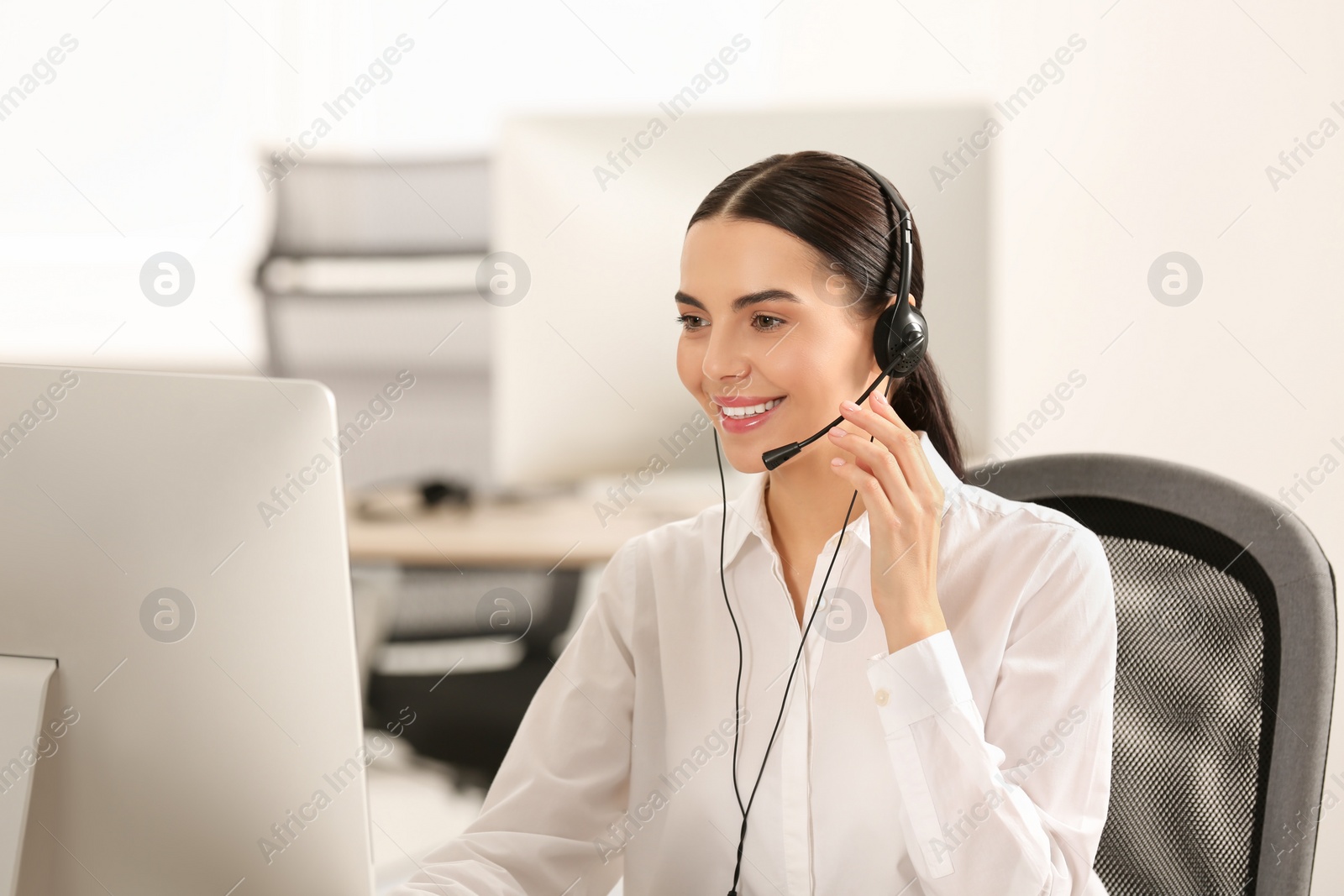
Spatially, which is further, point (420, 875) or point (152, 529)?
point (420, 875)

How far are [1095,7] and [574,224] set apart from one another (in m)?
1.52

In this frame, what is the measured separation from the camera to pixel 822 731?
105 centimetres

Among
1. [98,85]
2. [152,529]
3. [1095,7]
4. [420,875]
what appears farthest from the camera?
[98,85]

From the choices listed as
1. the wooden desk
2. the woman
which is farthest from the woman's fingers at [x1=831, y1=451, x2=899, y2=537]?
the wooden desk

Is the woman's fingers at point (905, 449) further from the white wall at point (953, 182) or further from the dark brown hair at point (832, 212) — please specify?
the white wall at point (953, 182)

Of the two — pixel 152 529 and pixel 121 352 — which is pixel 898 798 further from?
pixel 121 352

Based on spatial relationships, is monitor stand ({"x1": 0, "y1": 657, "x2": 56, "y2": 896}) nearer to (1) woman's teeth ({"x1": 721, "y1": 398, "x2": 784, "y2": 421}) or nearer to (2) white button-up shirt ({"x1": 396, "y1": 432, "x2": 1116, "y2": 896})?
(2) white button-up shirt ({"x1": 396, "y1": 432, "x2": 1116, "y2": 896})

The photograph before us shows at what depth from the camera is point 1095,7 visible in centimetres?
238

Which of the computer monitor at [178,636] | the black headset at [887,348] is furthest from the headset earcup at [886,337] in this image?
the computer monitor at [178,636]

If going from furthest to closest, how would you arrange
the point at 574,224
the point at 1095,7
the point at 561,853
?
the point at 1095,7
the point at 574,224
the point at 561,853

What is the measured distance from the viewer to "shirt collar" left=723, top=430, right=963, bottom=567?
3.64 feet

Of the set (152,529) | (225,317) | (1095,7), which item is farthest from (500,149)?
(225,317)

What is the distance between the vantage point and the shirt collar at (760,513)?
3.64ft

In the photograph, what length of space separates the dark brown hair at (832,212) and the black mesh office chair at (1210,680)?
27 centimetres
